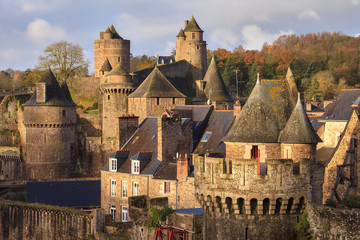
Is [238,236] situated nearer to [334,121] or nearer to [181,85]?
[334,121]

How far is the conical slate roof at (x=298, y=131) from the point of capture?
1784 centimetres

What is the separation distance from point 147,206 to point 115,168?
8.67 m

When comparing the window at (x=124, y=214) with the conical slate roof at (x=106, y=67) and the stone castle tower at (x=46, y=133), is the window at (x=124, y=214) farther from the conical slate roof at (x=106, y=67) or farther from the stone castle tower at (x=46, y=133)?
the conical slate roof at (x=106, y=67)

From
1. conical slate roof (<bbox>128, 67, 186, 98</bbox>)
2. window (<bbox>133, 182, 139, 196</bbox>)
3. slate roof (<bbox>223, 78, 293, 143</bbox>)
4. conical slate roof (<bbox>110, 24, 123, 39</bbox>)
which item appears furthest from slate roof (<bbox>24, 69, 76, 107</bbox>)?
slate roof (<bbox>223, 78, 293, 143</bbox>)

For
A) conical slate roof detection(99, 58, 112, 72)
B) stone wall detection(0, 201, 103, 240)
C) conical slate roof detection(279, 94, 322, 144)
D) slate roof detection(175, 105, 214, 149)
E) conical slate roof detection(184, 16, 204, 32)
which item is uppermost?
conical slate roof detection(184, 16, 204, 32)

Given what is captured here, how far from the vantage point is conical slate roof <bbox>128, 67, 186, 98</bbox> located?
148 ft

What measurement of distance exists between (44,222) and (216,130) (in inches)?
406

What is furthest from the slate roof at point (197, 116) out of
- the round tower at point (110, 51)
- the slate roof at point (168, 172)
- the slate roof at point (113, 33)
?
the slate roof at point (113, 33)

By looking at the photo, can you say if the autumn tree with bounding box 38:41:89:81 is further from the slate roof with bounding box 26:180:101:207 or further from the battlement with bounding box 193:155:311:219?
the battlement with bounding box 193:155:311:219

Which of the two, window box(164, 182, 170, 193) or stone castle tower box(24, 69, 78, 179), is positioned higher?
stone castle tower box(24, 69, 78, 179)

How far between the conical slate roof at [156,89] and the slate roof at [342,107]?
1444cm

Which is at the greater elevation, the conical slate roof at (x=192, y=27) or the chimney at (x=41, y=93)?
the conical slate roof at (x=192, y=27)

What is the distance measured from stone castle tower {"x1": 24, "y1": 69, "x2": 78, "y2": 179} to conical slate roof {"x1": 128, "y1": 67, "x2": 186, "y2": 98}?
742 centimetres

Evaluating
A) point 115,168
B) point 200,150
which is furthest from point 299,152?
point 115,168
